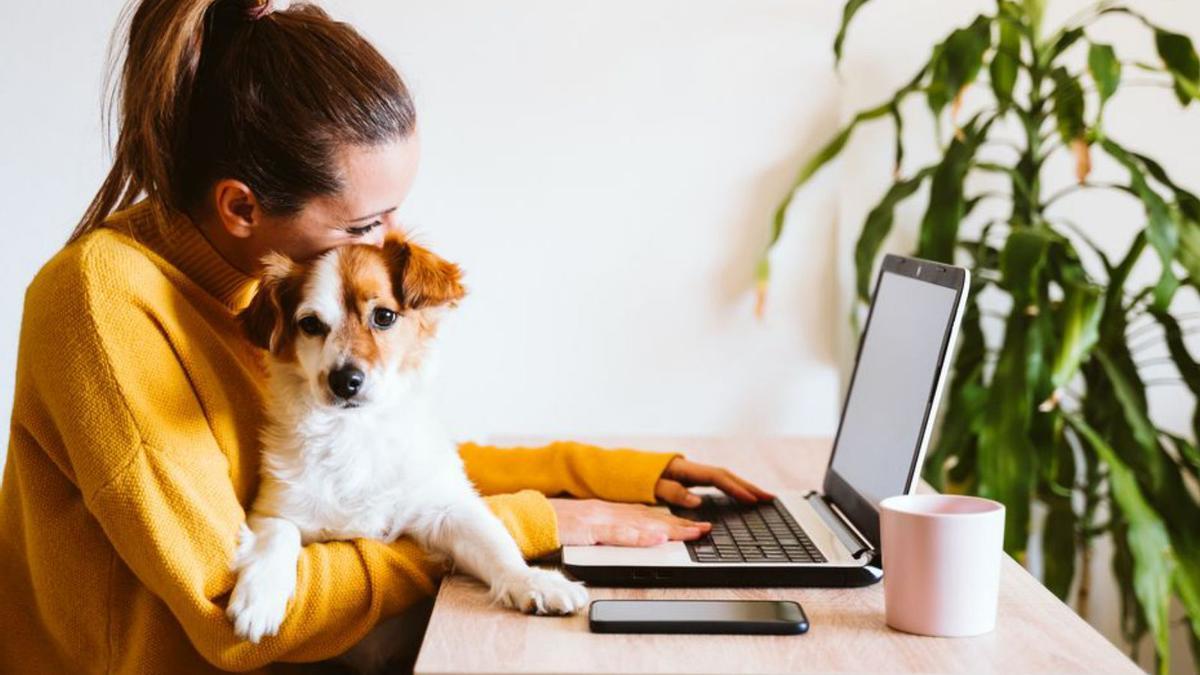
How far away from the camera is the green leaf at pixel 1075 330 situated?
1930mm

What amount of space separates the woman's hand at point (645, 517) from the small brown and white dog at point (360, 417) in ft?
0.32

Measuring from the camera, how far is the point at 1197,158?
239 cm

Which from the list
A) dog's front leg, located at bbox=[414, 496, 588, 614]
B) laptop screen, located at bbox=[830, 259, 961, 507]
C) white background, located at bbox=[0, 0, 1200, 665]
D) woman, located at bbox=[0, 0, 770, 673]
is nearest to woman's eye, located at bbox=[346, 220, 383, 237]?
woman, located at bbox=[0, 0, 770, 673]

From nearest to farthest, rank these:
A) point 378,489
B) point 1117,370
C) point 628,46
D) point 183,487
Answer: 1. point 183,487
2. point 378,489
3. point 1117,370
4. point 628,46

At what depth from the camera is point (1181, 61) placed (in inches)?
78.9

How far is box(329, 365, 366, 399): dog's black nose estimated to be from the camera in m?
1.17

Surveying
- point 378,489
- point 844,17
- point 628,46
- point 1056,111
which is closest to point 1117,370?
point 1056,111

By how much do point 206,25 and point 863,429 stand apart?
2.91ft

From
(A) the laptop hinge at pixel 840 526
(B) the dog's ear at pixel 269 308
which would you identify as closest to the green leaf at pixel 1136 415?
(A) the laptop hinge at pixel 840 526

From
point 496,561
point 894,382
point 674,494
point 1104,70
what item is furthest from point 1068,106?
point 496,561

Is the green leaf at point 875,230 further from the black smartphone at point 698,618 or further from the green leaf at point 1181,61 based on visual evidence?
the black smartphone at point 698,618

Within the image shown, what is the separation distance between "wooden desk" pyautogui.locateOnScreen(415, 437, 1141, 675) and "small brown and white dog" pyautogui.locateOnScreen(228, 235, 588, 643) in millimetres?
102

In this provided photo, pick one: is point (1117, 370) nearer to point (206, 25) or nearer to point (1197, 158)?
point (1197, 158)

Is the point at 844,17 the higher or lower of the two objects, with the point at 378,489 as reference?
higher
